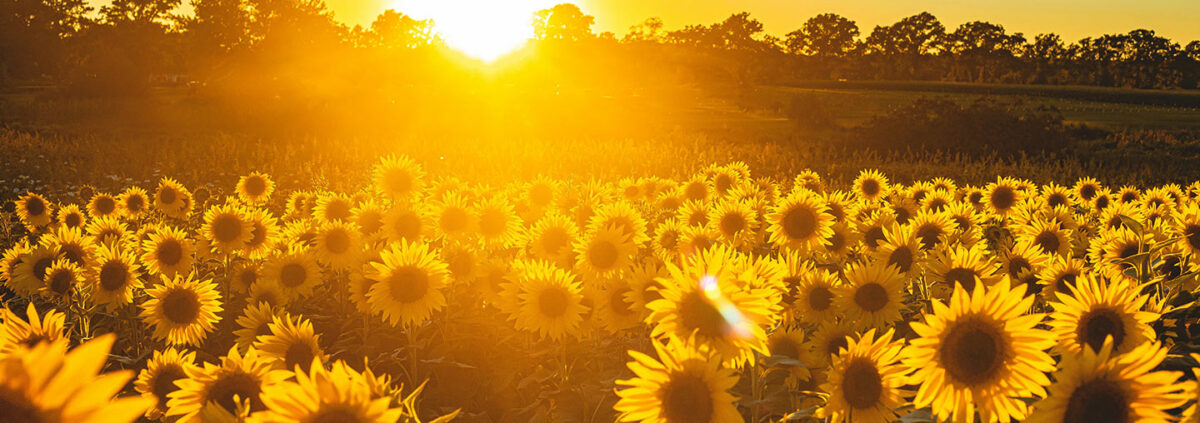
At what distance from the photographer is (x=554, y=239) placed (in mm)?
4602

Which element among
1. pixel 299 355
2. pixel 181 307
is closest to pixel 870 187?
pixel 299 355

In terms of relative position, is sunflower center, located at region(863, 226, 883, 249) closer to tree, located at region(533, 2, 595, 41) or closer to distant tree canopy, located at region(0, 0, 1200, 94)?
distant tree canopy, located at region(0, 0, 1200, 94)

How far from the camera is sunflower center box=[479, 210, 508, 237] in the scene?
5.07 meters

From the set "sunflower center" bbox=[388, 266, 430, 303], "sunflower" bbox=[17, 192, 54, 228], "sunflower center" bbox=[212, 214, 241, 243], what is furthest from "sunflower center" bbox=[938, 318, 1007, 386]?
"sunflower" bbox=[17, 192, 54, 228]

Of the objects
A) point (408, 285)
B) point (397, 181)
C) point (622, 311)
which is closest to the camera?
point (622, 311)

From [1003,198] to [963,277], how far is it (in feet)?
11.7

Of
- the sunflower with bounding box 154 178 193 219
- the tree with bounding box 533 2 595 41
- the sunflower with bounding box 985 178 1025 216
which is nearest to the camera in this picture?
the sunflower with bounding box 985 178 1025 216

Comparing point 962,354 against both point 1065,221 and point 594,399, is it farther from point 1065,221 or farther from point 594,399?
point 1065,221

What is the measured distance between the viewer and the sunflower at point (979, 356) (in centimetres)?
163

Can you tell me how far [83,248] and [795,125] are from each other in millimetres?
36914

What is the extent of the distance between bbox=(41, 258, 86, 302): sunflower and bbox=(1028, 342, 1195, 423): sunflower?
498 cm

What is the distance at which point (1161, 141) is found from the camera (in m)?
28.6

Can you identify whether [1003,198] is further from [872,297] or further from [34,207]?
[34,207]

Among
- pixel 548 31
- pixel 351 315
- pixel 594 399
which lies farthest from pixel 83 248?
pixel 548 31
